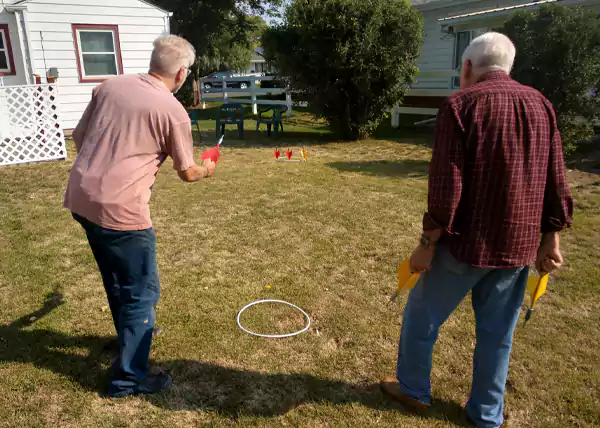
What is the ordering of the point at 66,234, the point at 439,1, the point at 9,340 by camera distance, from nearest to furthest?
the point at 9,340 < the point at 66,234 < the point at 439,1

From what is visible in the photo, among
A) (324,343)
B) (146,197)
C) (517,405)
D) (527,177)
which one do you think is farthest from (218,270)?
(527,177)

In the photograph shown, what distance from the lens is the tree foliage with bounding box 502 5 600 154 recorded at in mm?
7352

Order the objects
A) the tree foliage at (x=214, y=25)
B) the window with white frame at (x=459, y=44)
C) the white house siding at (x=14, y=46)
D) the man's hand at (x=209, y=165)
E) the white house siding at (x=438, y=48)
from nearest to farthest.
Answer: the man's hand at (x=209, y=165) < the white house siding at (x=14, y=46) < the window with white frame at (x=459, y=44) < the white house siding at (x=438, y=48) < the tree foliage at (x=214, y=25)

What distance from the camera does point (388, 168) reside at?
8.77m

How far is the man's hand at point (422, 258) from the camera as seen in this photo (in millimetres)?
2162

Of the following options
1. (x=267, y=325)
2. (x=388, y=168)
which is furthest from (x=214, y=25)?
(x=267, y=325)

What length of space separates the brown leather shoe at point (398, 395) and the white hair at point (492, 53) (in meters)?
1.75

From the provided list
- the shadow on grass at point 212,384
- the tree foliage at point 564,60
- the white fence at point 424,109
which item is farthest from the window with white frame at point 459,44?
the shadow on grass at point 212,384

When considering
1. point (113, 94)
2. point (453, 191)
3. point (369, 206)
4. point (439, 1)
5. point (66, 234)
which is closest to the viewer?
point (453, 191)

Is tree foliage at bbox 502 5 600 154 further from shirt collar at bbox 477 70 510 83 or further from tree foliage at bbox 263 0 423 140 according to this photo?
shirt collar at bbox 477 70 510 83

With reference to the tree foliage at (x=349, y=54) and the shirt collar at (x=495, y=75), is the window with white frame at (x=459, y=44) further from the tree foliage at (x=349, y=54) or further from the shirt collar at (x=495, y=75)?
the shirt collar at (x=495, y=75)

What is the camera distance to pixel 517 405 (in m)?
2.68

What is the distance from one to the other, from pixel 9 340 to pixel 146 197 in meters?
1.72

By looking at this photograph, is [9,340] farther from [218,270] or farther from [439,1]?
[439,1]
